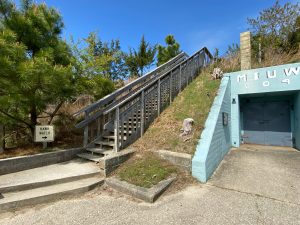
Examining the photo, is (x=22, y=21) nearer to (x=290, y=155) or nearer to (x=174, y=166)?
(x=174, y=166)

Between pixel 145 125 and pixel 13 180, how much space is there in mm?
3615

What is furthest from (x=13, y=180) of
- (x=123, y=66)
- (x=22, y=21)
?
(x=123, y=66)

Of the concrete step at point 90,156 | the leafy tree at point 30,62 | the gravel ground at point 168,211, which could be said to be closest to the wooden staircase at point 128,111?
the concrete step at point 90,156

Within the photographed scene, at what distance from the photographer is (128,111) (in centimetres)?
530

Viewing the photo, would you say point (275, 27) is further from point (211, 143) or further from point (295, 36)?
point (211, 143)

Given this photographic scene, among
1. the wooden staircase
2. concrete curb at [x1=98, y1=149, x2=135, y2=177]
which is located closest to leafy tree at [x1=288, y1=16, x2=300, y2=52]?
the wooden staircase

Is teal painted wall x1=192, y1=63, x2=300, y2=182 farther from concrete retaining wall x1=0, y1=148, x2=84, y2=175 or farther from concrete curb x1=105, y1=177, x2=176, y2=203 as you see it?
concrete retaining wall x1=0, y1=148, x2=84, y2=175

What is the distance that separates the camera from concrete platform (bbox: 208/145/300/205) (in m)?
3.51

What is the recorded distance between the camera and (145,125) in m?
6.01

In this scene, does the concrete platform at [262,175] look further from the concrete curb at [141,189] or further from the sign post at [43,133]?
the sign post at [43,133]

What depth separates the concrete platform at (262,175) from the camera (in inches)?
138

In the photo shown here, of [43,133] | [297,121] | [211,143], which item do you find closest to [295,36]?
[297,121]

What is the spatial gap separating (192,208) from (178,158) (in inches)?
56.0

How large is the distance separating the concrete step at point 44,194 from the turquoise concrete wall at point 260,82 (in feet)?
19.2
